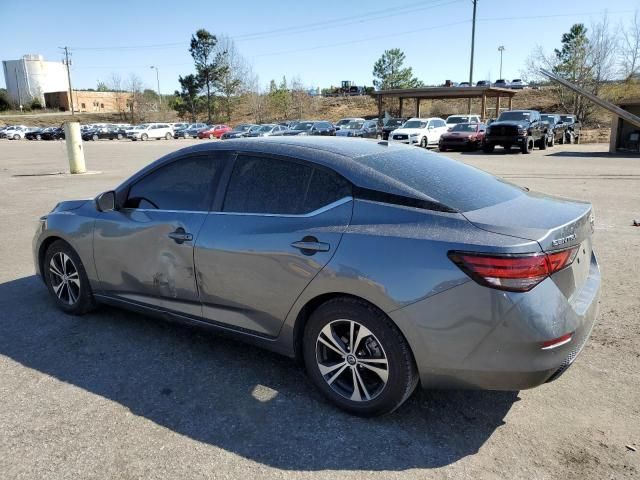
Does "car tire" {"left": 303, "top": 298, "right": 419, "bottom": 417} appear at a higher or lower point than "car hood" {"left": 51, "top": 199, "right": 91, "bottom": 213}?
lower

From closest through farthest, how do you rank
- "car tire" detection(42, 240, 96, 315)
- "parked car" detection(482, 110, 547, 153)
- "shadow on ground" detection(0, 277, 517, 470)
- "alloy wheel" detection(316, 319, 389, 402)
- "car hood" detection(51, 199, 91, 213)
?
1. "shadow on ground" detection(0, 277, 517, 470)
2. "alloy wheel" detection(316, 319, 389, 402)
3. "car tire" detection(42, 240, 96, 315)
4. "car hood" detection(51, 199, 91, 213)
5. "parked car" detection(482, 110, 547, 153)

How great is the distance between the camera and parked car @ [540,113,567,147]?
28.2m

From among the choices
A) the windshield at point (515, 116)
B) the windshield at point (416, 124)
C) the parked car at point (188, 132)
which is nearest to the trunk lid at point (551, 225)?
the windshield at point (515, 116)

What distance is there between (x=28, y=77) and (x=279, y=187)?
129 m

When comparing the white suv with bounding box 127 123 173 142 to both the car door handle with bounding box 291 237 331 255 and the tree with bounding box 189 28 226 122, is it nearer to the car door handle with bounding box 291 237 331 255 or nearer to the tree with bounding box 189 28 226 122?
the tree with bounding box 189 28 226 122

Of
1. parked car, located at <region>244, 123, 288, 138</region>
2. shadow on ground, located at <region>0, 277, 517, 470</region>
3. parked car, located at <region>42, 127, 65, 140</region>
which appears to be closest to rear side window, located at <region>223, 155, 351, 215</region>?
shadow on ground, located at <region>0, 277, 517, 470</region>

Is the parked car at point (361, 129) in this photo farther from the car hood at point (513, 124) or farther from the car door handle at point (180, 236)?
the car door handle at point (180, 236)

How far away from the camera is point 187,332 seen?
4.26 meters

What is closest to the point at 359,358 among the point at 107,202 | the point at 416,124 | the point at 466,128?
the point at 107,202

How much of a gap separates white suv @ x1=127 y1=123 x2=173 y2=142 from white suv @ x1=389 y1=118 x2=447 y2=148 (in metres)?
31.8

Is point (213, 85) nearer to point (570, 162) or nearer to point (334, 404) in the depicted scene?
point (570, 162)

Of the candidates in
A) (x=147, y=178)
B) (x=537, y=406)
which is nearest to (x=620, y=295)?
(x=537, y=406)

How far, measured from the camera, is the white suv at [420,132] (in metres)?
27.6

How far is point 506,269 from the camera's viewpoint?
8.20 ft
